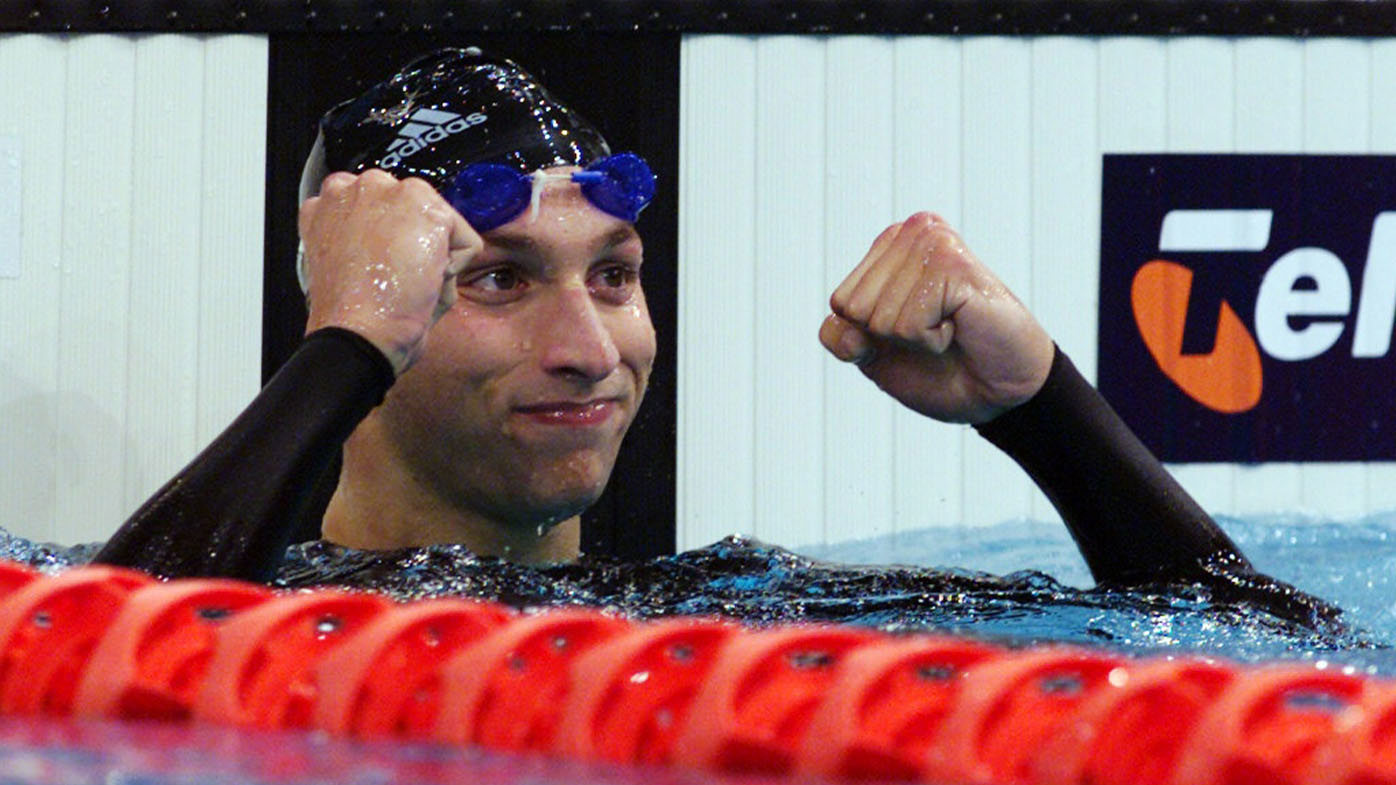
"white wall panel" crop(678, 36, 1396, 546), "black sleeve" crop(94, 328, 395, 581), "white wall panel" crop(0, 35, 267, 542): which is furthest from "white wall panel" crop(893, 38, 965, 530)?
"black sleeve" crop(94, 328, 395, 581)

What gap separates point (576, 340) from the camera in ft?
6.38

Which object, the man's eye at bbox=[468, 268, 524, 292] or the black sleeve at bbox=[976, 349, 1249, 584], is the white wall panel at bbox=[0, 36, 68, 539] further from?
the black sleeve at bbox=[976, 349, 1249, 584]

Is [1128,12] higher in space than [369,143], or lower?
higher

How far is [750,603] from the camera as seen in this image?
193cm

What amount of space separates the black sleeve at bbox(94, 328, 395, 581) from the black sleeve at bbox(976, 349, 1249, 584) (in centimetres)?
77

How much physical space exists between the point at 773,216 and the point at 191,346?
1.23m

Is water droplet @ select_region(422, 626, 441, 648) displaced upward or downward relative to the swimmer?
downward

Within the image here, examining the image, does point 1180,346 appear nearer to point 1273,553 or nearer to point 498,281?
point 1273,553

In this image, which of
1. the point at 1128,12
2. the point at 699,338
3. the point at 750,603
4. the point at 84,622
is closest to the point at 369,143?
the point at 750,603

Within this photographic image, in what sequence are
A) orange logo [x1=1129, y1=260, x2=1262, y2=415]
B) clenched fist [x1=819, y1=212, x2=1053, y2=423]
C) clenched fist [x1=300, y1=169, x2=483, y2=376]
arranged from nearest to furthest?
1. clenched fist [x1=300, y1=169, x2=483, y2=376]
2. clenched fist [x1=819, y1=212, x2=1053, y2=423]
3. orange logo [x1=1129, y1=260, x2=1262, y2=415]

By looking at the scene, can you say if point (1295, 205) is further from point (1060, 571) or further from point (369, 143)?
point (369, 143)

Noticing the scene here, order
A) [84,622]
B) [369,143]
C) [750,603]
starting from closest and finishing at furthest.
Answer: [84,622] → [750,603] → [369,143]

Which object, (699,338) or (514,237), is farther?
(699,338)

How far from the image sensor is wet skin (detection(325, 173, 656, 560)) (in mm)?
1968
